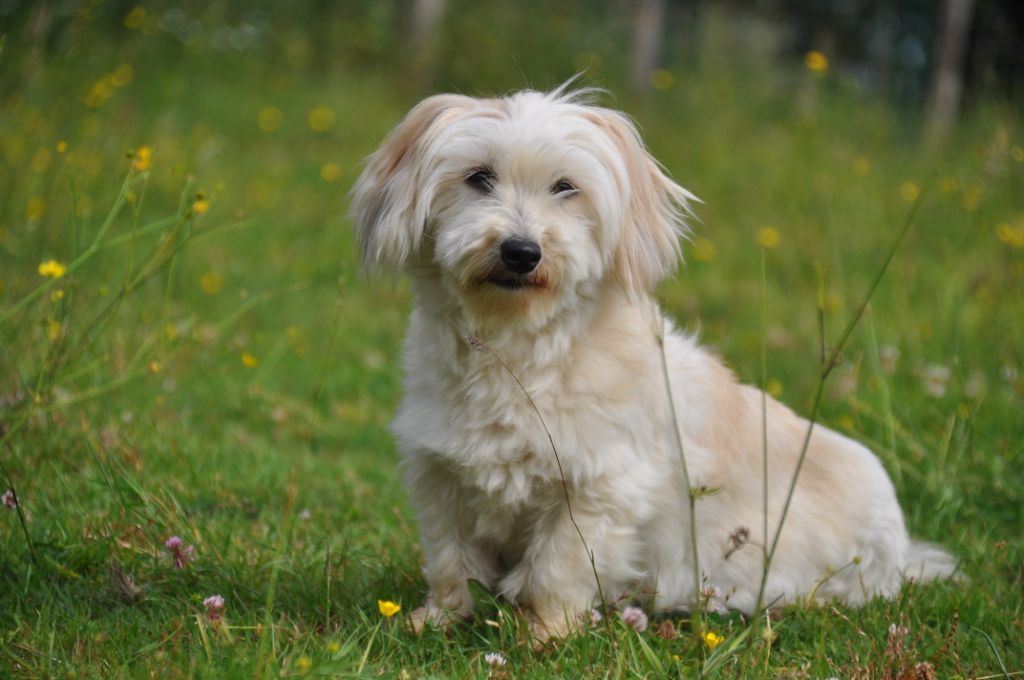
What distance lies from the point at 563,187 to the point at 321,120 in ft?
20.8

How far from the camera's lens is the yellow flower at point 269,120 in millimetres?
8459

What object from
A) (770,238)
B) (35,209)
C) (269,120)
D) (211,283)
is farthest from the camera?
(269,120)

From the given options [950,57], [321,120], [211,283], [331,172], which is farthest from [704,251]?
[950,57]

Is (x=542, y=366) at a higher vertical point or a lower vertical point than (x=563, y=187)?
lower

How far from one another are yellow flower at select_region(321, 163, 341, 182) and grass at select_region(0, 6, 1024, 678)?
0.08 feet

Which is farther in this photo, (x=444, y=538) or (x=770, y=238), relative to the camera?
(x=770, y=238)

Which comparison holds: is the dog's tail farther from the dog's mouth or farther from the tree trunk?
the tree trunk

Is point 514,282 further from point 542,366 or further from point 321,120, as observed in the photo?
point 321,120

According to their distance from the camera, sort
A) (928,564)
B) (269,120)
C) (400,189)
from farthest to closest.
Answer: (269,120) → (928,564) → (400,189)

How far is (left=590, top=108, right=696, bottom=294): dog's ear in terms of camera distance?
9.39 feet

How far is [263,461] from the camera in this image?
3969 millimetres

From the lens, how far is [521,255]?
2.64 metres

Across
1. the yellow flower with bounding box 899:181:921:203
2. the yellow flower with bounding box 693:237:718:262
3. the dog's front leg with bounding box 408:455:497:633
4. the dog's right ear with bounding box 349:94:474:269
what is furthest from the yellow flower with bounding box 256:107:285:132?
the dog's front leg with bounding box 408:455:497:633

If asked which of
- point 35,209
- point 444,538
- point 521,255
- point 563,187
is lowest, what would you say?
point 444,538
